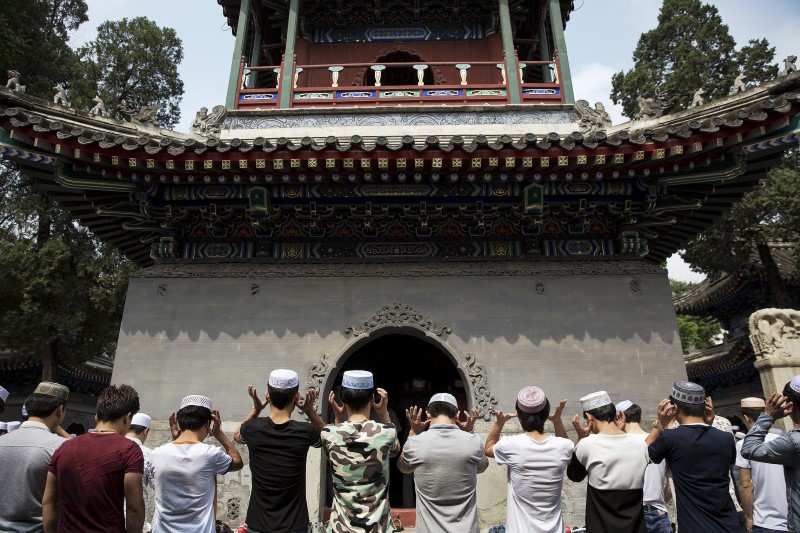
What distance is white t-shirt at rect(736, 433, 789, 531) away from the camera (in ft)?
15.8

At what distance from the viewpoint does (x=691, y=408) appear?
13.6ft

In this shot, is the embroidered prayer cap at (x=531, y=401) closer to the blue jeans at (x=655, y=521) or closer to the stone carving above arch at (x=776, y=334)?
the blue jeans at (x=655, y=521)

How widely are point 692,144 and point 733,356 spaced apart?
15488 mm

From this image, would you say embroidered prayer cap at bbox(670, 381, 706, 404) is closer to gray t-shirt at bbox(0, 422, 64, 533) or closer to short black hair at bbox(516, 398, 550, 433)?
short black hair at bbox(516, 398, 550, 433)

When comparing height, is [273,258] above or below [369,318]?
above

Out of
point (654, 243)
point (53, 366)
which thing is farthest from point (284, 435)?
point (53, 366)

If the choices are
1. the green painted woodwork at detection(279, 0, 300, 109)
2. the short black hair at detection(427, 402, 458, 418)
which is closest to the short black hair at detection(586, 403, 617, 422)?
the short black hair at detection(427, 402, 458, 418)

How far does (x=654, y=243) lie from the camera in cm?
947

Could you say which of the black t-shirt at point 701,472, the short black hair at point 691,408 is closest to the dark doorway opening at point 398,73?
the short black hair at point 691,408

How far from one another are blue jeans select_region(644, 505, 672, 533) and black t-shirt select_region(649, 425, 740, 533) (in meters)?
0.60

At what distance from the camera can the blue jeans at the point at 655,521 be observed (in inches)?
181

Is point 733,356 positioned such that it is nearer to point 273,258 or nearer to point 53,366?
point 273,258

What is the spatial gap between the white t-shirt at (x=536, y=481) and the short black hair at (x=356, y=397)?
1067 millimetres

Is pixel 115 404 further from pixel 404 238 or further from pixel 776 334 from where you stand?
pixel 776 334
